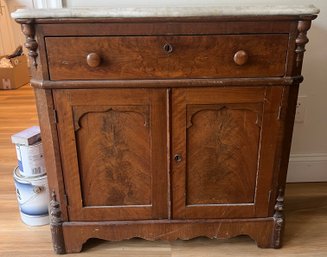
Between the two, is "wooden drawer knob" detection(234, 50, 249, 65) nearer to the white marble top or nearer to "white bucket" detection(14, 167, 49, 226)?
the white marble top

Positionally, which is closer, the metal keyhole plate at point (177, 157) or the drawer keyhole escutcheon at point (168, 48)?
the drawer keyhole escutcheon at point (168, 48)

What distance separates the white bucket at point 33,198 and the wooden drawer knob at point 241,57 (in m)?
0.91

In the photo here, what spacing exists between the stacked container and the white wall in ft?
1.96

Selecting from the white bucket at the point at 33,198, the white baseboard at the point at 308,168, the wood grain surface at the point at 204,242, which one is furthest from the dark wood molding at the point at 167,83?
the white baseboard at the point at 308,168

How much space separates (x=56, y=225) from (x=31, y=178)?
272 millimetres

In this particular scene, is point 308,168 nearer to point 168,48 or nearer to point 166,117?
point 166,117

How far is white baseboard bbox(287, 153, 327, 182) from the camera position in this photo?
1733 millimetres

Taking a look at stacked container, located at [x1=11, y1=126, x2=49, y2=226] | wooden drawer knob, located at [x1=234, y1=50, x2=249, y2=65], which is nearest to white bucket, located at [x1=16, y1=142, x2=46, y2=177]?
stacked container, located at [x1=11, y1=126, x2=49, y2=226]

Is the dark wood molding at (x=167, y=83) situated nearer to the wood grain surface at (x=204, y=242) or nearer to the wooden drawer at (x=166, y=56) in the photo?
the wooden drawer at (x=166, y=56)

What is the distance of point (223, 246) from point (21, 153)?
891 millimetres

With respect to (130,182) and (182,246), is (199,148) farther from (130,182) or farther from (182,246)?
(182,246)

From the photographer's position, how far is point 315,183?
1.77m

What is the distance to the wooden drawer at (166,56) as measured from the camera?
104cm

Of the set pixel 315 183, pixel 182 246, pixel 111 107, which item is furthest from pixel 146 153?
pixel 315 183
